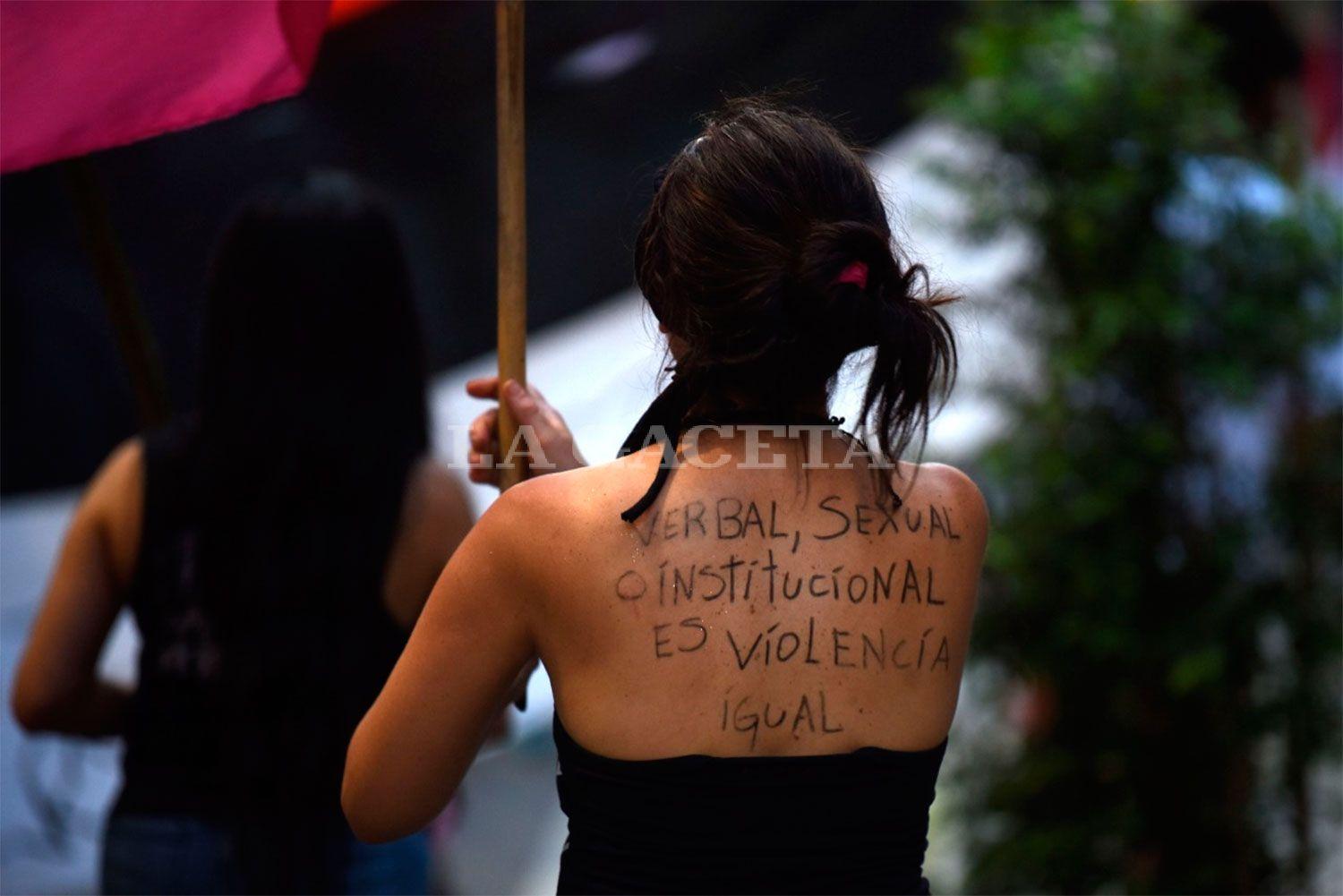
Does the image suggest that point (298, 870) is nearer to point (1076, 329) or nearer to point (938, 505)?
point (938, 505)

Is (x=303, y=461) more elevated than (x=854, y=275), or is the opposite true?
(x=854, y=275)

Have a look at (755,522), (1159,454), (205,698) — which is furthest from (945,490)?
(1159,454)

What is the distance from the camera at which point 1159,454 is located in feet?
10.9

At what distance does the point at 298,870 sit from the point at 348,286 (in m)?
0.81

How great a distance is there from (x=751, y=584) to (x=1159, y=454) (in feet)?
7.40

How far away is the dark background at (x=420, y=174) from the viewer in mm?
2562

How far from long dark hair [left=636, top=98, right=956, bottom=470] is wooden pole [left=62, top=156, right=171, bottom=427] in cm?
123

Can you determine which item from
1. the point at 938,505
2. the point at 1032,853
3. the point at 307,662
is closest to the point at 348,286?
the point at 307,662

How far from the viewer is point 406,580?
1969 mm

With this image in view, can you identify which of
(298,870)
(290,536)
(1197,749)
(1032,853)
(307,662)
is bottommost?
(1032,853)

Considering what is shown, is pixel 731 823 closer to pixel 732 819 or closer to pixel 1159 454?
pixel 732 819

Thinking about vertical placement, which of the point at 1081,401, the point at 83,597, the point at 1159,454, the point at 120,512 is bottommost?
the point at 1159,454

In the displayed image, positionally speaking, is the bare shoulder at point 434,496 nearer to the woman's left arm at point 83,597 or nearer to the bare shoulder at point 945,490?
the woman's left arm at point 83,597

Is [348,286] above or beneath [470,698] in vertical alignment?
above
